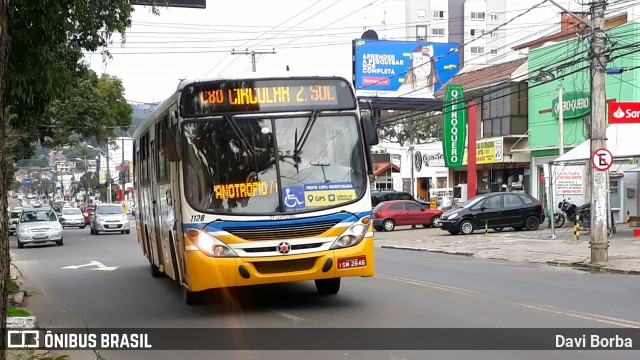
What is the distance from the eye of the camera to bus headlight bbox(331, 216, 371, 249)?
1034cm

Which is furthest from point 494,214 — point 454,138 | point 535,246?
point 454,138

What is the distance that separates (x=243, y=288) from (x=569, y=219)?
23430 millimetres

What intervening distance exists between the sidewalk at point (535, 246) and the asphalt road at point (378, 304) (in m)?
1.40

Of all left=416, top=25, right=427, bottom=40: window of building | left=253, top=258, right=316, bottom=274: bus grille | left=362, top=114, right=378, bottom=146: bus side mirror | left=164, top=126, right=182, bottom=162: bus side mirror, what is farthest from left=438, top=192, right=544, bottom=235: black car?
left=416, top=25, right=427, bottom=40: window of building

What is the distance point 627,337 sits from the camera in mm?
8484

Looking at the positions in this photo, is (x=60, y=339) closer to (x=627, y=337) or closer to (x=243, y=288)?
(x=243, y=288)

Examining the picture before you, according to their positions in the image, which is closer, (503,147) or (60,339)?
(60,339)

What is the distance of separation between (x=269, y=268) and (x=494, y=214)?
2312 cm

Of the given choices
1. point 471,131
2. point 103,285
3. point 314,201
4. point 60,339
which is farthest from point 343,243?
point 471,131

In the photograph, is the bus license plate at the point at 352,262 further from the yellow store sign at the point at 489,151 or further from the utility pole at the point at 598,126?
the yellow store sign at the point at 489,151

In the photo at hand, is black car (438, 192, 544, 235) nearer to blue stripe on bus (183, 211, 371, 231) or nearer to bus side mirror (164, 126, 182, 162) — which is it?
blue stripe on bus (183, 211, 371, 231)

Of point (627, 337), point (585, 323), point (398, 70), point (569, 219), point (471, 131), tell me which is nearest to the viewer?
point (627, 337)

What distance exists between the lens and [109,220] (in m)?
39.8

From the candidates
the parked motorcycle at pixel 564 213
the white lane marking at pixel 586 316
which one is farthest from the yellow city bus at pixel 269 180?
the parked motorcycle at pixel 564 213
